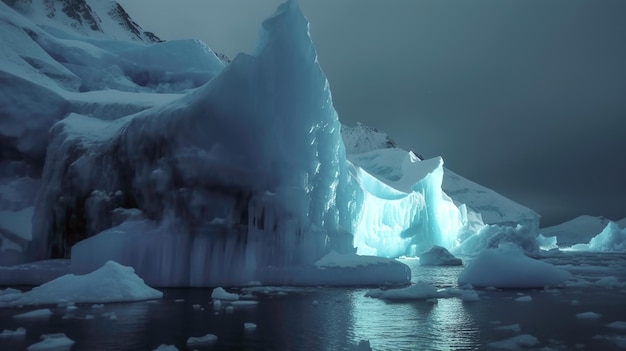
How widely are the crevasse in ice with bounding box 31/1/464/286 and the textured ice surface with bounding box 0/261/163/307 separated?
2723 mm

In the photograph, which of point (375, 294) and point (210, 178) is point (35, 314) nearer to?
point (210, 178)

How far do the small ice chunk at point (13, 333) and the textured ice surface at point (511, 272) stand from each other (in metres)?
13.2

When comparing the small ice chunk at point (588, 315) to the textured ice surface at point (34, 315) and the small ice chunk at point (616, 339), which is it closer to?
the small ice chunk at point (616, 339)

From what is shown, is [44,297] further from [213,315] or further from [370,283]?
[370,283]

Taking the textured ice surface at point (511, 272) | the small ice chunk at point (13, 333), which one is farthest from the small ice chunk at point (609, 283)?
the small ice chunk at point (13, 333)

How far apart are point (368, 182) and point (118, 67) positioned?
16.5 m

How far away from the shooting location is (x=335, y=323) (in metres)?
8.80

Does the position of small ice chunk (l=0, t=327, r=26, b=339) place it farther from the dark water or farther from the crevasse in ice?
the crevasse in ice

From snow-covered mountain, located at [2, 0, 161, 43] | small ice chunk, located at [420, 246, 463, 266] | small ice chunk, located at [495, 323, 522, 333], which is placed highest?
snow-covered mountain, located at [2, 0, 161, 43]

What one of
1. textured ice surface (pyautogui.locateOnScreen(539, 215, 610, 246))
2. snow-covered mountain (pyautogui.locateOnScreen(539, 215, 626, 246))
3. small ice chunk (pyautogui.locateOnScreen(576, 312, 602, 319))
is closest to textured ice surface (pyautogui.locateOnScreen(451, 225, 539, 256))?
small ice chunk (pyautogui.locateOnScreen(576, 312, 602, 319))

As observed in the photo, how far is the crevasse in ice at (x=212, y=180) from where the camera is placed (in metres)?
15.5

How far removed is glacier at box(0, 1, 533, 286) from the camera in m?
15.5

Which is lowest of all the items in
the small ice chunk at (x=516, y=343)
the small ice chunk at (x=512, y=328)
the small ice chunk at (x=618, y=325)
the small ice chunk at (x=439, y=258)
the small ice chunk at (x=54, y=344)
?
the small ice chunk at (x=54, y=344)

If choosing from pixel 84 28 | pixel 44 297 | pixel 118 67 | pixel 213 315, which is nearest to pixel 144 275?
pixel 44 297
